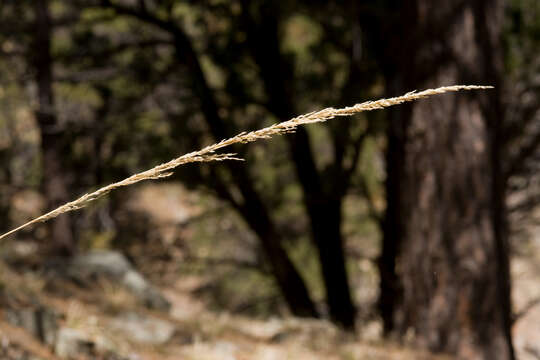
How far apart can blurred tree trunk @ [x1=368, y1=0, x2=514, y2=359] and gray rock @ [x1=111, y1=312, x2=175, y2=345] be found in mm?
1958

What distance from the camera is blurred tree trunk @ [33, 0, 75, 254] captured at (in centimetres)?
718

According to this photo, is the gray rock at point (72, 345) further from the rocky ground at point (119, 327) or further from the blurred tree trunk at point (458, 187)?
the blurred tree trunk at point (458, 187)

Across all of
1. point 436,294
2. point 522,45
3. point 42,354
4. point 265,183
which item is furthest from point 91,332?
point 265,183

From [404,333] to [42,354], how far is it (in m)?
2.94

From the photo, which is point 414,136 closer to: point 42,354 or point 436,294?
point 436,294

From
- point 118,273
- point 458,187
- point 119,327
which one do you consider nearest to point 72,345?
point 119,327

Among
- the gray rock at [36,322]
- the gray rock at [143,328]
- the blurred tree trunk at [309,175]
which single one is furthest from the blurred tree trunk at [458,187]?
the gray rock at [36,322]

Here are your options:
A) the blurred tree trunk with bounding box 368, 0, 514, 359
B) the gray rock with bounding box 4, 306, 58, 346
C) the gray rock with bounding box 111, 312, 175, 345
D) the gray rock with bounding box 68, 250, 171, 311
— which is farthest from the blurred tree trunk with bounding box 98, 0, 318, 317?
the gray rock with bounding box 4, 306, 58, 346

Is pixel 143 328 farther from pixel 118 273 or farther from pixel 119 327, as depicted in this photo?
pixel 118 273

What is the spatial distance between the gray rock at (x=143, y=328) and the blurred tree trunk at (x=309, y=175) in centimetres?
329

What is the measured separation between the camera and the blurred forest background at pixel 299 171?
4.32 metres

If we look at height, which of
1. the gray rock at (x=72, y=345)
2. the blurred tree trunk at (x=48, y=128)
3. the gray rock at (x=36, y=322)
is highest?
the blurred tree trunk at (x=48, y=128)

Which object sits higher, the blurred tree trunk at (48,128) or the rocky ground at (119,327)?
the blurred tree trunk at (48,128)

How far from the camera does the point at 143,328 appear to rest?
4027mm
